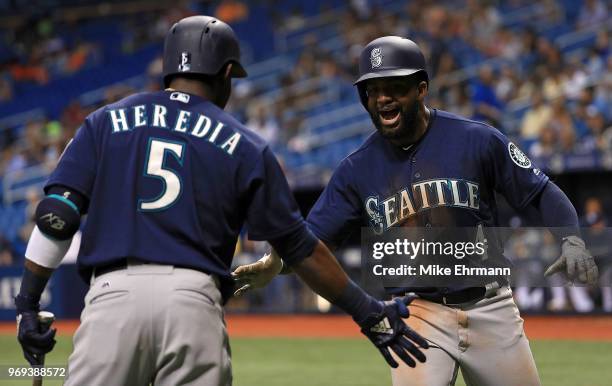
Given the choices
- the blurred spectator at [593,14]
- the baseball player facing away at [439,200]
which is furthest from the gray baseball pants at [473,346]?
the blurred spectator at [593,14]

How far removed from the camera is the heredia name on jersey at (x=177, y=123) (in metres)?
3.65

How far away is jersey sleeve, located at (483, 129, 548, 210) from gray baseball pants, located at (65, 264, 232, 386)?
180 centimetres

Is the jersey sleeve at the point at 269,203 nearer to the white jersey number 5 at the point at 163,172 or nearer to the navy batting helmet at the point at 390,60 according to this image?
the white jersey number 5 at the point at 163,172

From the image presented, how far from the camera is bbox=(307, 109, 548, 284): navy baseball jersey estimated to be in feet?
15.8

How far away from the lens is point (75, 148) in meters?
3.65

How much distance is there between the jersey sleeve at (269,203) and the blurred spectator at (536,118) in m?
11.4

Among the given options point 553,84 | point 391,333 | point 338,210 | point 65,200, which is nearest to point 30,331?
point 65,200

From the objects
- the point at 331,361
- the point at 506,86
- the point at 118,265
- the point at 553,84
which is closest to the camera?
the point at 118,265

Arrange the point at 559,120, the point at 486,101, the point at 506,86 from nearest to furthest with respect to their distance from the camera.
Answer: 1. the point at 559,120
2. the point at 486,101
3. the point at 506,86

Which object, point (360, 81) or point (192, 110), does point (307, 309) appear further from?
point (192, 110)

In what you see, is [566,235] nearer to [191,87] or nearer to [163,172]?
[191,87]

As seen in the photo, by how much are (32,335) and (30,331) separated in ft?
0.05

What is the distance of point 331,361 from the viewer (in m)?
10.8

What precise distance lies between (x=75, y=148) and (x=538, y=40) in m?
14.1
